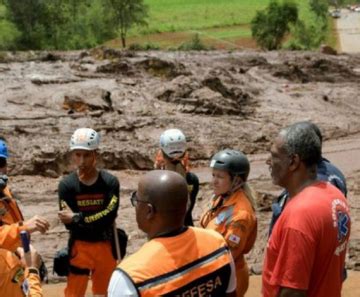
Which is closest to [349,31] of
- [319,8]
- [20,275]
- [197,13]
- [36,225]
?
[319,8]

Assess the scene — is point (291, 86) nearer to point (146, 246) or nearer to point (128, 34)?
point (146, 246)

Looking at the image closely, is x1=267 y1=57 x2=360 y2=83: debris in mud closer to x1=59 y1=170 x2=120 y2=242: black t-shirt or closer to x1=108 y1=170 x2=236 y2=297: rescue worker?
x1=59 y1=170 x2=120 y2=242: black t-shirt

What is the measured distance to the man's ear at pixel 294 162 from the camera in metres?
3.56

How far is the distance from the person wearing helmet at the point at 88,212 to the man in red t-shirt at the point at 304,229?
8.13 feet

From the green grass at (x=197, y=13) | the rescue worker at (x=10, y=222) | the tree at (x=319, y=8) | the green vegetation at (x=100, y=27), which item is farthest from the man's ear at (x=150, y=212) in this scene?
the green grass at (x=197, y=13)

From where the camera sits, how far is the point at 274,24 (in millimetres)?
45000

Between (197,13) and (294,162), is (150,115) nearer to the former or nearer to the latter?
(294,162)

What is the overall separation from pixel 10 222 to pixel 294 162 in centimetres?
241

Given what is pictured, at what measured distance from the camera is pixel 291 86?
25094 millimetres

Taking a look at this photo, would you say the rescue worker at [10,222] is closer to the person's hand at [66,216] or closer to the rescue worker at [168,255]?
the person's hand at [66,216]

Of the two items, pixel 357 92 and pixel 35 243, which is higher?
pixel 35 243

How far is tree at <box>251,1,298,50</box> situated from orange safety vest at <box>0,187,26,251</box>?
40502 millimetres

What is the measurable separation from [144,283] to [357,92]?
23.2 meters

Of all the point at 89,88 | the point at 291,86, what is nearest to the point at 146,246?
the point at 89,88
